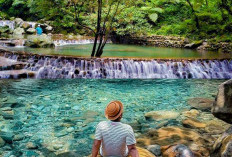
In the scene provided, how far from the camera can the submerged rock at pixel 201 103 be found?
7.44 meters

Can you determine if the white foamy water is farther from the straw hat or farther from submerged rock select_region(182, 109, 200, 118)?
the straw hat

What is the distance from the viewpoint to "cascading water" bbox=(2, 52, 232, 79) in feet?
38.0

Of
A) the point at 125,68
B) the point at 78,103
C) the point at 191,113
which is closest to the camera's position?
the point at 191,113

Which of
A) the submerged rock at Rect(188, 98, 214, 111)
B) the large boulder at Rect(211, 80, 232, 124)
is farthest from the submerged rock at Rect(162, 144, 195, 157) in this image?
the submerged rock at Rect(188, 98, 214, 111)

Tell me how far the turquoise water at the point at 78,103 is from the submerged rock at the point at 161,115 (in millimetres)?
211

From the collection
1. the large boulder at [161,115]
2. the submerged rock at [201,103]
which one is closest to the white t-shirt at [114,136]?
the large boulder at [161,115]

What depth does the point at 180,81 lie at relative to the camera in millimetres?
11492

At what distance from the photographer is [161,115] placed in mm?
6719

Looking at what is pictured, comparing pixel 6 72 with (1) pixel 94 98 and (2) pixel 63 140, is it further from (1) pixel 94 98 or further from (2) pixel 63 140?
(2) pixel 63 140

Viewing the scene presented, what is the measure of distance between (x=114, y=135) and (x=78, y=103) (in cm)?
496

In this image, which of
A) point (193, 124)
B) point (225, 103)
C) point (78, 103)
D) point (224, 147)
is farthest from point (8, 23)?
point (224, 147)

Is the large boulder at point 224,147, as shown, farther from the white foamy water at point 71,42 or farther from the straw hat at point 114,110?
the white foamy water at point 71,42

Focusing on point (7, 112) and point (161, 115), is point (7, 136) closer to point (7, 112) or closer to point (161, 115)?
point (7, 112)

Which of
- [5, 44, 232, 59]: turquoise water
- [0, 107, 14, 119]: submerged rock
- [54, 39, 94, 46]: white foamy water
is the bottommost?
[0, 107, 14, 119]: submerged rock
